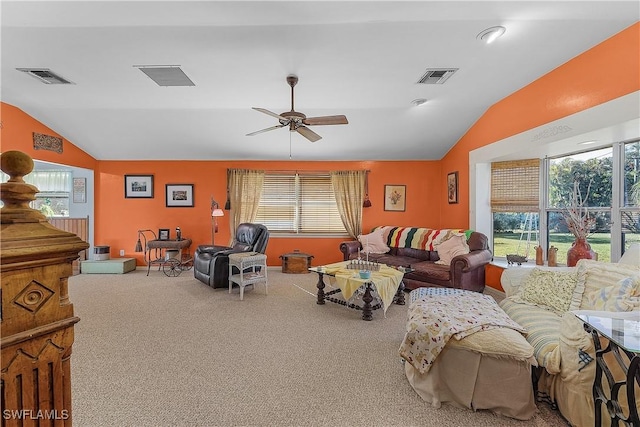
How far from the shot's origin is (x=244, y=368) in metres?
2.25

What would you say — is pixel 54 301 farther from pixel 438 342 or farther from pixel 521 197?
pixel 521 197

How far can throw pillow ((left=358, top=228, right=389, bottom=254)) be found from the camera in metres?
5.25

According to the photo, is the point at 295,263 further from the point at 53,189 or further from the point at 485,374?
the point at 53,189

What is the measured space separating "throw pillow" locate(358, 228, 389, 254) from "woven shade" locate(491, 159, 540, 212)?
1844mm

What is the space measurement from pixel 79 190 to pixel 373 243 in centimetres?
587

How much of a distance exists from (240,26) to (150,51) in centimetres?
101

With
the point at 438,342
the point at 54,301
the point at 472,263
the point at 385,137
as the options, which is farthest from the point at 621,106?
the point at 54,301

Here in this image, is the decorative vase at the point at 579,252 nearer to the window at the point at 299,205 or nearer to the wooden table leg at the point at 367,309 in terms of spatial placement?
the wooden table leg at the point at 367,309

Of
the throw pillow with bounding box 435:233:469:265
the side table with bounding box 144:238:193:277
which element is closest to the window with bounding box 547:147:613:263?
the throw pillow with bounding box 435:233:469:265

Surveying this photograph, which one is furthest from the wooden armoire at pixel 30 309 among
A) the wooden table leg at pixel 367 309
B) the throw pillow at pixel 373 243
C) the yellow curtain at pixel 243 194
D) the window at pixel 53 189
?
the window at pixel 53 189

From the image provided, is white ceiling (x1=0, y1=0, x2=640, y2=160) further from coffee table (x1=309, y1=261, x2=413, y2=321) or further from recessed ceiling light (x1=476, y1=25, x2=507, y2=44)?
coffee table (x1=309, y1=261, x2=413, y2=321)

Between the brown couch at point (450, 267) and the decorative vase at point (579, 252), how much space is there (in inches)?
39.7

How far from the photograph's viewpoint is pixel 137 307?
360cm

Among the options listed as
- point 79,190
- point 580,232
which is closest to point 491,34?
point 580,232
